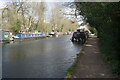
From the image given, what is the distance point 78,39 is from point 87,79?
2897 centimetres

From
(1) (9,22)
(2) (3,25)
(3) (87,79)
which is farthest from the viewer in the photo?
(1) (9,22)

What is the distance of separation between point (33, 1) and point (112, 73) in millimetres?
44416

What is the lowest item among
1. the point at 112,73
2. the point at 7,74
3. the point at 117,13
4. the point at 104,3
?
the point at 7,74

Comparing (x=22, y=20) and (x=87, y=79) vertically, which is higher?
(x=22, y=20)

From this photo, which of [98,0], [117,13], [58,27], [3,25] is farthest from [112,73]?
[58,27]

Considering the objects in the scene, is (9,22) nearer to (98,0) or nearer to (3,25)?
(3,25)

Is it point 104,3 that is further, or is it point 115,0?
point 104,3

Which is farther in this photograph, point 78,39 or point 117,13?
point 78,39

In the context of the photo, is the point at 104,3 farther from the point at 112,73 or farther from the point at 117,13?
the point at 112,73

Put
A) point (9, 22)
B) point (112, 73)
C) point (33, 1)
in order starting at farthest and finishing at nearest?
point (33, 1) < point (9, 22) < point (112, 73)

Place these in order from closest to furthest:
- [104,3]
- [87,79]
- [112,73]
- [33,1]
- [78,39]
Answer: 1. [87,79]
2. [112,73]
3. [104,3]
4. [78,39]
5. [33,1]

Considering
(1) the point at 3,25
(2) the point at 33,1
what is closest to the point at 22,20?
(2) the point at 33,1

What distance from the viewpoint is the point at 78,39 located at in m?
35.3

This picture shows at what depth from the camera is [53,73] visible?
28.7 feet
